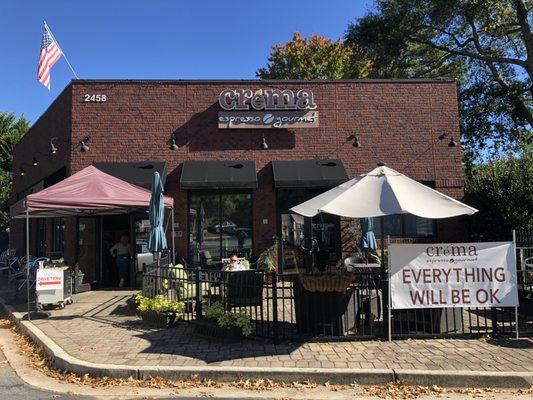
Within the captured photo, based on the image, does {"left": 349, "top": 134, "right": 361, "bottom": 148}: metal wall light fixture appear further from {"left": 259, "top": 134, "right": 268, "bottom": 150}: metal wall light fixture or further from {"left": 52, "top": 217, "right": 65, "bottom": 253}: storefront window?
{"left": 52, "top": 217, "right": 65, "bottom": 253}: storefront window

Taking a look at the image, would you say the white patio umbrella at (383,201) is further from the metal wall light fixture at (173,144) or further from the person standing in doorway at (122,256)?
the metal wall light fixture at (173,144)

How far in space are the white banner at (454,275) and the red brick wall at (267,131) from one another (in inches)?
306

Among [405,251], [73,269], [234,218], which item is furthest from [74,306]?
[405,251]

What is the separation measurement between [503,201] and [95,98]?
1283 centimetres

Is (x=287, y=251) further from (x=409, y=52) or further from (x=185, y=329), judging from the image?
A: (x=409, y=52)

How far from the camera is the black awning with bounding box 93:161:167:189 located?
13992 mm

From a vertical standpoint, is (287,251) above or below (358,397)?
above

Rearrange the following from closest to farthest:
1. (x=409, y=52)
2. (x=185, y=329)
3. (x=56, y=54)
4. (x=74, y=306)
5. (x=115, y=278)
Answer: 1. (x=185, y=329)
2. (x=74, y=306)
3. (x=115, y=278)
4. (x=56, y=54)
5. (x=409, y=52)

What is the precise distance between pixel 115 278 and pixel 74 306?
411 centimetres

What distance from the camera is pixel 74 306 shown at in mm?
10758

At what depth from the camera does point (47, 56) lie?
1555 cm

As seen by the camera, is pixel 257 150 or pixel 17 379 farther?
pixel 257 150

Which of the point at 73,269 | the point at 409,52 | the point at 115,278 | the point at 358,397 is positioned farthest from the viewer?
the point at 409,52

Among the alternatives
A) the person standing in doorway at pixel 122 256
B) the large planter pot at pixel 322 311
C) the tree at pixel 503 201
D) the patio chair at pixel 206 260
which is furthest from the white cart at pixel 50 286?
the tree at pixel 503 201
